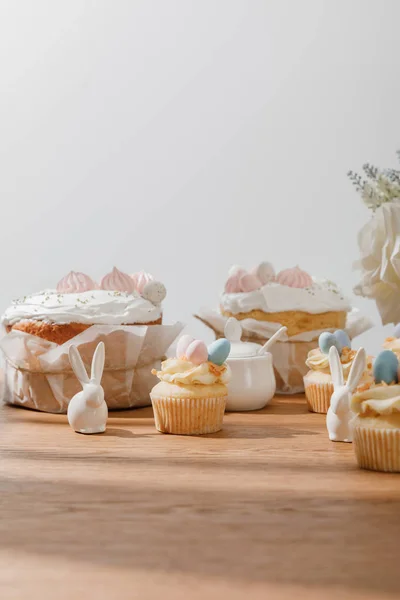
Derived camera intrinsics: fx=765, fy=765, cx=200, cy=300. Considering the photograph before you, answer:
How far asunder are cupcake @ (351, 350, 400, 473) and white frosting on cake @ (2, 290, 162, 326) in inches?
30.2

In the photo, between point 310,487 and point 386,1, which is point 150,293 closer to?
point 310,487

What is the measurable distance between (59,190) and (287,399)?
61.7 inches

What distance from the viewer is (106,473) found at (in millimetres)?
1372

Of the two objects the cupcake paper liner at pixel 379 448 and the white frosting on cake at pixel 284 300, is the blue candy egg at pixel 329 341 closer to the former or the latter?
the white frosting on cake at pixel 284 300

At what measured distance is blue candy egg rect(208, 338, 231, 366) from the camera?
1743 millimetres

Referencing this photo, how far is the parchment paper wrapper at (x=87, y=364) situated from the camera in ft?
6.40

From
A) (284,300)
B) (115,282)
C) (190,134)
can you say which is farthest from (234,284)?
(190,134)

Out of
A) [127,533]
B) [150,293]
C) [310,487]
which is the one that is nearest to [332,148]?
[150,293]

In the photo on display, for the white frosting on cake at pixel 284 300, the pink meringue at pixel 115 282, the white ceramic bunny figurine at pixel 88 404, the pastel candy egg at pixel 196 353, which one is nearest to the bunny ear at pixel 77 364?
the white ceramic bunny figurine at pixel 88 404

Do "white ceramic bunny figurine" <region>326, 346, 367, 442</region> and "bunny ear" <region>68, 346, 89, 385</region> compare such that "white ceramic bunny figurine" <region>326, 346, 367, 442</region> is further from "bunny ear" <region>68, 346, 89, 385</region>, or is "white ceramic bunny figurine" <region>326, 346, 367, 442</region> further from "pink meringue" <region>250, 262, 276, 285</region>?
"pink meringue" <region>250, 262, 276, 285</region>

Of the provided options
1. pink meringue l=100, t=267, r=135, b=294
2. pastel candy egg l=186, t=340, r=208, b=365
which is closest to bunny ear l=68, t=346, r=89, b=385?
pastel candy egg l=186, t=340, r=208, b=365

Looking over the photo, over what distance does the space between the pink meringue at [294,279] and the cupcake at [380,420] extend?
0.86m

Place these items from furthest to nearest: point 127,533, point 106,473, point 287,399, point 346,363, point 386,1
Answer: point 386,1 → point 287,399 → point 346,363 → point 106,473 → point 127,533

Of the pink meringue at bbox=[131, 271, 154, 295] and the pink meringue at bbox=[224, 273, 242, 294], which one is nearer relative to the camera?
the pink meringue at bbox=[131, 271, 154, 295]
